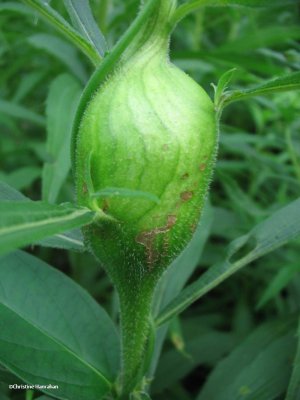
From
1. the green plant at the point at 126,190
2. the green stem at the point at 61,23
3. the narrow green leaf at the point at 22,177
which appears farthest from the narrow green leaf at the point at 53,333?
the narrow green leaf at the point at 22,177

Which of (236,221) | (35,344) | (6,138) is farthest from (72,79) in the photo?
(35,344)

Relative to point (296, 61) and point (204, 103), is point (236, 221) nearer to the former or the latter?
point (296, 61)

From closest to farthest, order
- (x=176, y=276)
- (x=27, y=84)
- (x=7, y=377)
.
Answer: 1. (x=7, y=377)
2. (x=176, y=276)
3. (x=27, y=84)

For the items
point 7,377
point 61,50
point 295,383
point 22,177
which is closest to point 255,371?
point 295,383

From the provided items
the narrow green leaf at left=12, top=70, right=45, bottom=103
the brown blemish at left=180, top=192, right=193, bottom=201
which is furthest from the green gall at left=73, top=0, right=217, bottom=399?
the narrow green leaf at left=12, top=70, right=45, bottom=103

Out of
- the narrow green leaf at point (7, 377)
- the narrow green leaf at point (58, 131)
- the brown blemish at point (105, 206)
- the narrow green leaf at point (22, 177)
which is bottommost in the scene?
the narrow green leaf at point (22, 177)

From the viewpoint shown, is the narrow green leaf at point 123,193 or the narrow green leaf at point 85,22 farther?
the narrow green leaf at point 85,22

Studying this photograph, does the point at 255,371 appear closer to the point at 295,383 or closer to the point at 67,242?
the point at 295,383

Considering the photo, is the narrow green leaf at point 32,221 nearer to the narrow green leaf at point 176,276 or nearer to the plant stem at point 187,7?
the plant stem at point 187,7

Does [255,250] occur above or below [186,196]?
below
